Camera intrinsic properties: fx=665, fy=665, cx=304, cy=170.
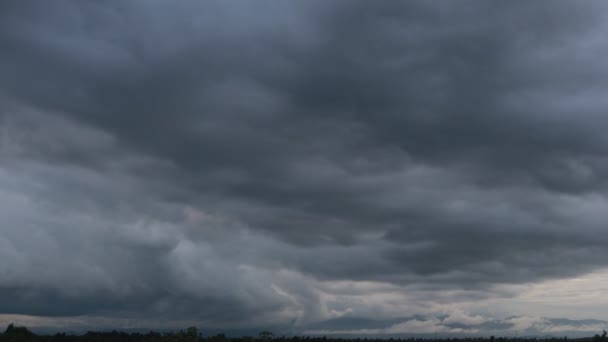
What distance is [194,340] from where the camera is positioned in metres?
148

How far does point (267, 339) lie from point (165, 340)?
23.5m

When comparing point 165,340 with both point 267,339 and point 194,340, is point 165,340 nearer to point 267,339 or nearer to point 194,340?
point 194,340

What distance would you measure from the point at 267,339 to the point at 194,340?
17352 millimetres

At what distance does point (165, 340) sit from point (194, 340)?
9384 millimetres

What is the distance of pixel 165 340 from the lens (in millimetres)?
153375

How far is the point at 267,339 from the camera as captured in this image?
154875 millimetres

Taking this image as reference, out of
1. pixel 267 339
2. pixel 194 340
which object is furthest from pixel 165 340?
pixel 267 339
